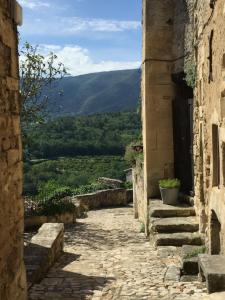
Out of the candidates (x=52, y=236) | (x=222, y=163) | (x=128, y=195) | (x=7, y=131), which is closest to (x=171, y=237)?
(x=52, y=236)

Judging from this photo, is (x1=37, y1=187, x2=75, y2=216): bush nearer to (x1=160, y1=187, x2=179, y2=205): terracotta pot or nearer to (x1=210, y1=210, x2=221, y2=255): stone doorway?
(x1=160, y1=187, x2=179, y2=205): terracotta pot

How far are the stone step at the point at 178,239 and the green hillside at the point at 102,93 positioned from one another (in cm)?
13549

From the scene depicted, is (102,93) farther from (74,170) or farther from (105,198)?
(105,198)

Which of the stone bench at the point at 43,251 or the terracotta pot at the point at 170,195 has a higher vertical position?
the terracotta pot at the point at 170,195

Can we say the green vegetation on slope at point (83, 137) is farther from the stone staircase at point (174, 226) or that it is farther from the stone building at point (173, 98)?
the stone staircase at point (174, 226)

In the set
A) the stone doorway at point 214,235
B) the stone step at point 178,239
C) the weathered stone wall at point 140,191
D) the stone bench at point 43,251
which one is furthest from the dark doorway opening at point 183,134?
the stone bench at point 43,251

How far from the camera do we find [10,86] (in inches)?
180

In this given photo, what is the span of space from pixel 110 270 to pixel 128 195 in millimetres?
16512

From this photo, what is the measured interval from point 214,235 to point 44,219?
6.79 m

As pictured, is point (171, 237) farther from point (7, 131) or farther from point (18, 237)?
point (7, 131)

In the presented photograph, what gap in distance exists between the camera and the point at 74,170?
41094 millimetres

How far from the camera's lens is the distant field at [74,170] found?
34.2 metres

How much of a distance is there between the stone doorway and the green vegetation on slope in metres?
36.3

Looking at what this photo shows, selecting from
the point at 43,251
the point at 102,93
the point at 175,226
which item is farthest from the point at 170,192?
the point at 102,93
